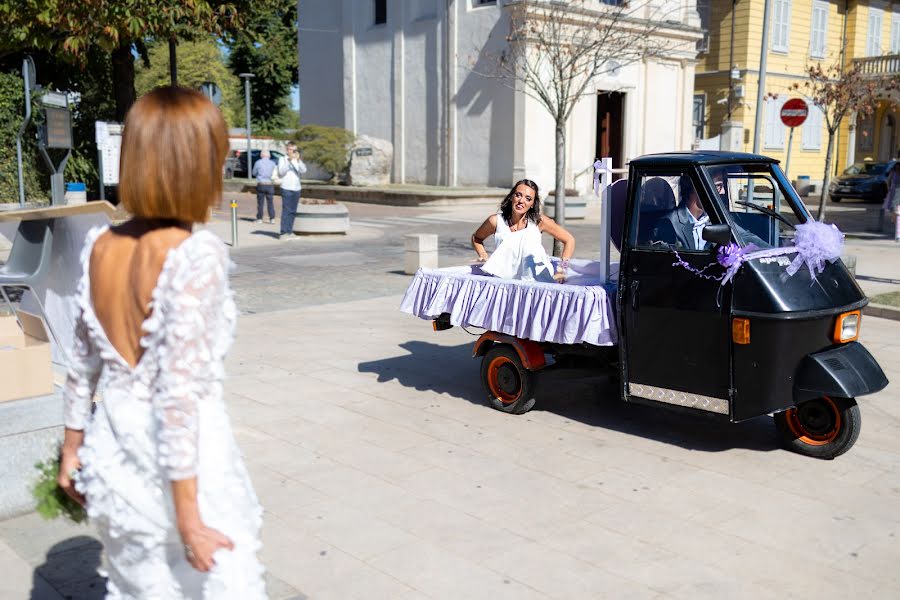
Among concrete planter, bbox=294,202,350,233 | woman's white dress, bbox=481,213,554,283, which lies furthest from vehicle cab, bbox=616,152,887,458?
concrete planter, bbox=294,202,350,233

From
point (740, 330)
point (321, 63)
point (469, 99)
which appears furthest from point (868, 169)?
point (740, 330)

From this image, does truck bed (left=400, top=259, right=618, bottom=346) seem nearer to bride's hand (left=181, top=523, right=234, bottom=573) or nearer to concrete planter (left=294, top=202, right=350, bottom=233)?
bride's hand (left=181, top=523, right=234, bottom=573)

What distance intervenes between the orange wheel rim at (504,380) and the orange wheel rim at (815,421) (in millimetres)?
1927

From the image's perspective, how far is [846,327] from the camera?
5.65 m

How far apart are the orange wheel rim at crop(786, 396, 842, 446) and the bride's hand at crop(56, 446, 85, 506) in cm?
455

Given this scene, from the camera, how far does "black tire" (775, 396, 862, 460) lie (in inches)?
223

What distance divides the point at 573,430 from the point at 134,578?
14.3 feet

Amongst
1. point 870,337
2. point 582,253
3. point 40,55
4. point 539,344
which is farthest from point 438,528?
point 40,55

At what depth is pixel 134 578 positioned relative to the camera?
7.96ft

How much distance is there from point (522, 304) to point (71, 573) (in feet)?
11.7

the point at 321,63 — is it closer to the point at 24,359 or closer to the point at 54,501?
the point at 24,359

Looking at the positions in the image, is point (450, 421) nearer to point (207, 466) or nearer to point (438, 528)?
point (438, 528)

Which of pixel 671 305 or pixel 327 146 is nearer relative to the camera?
pixel 671 305

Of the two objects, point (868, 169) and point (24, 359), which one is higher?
point (868, 169)
